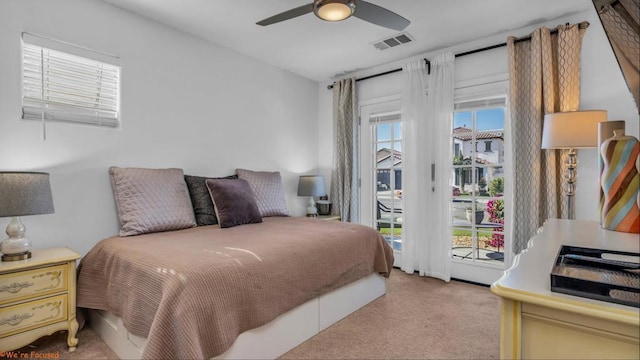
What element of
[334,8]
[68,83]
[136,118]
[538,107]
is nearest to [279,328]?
[334,8]

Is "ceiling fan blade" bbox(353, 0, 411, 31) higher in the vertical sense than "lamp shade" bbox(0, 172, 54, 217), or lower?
higher

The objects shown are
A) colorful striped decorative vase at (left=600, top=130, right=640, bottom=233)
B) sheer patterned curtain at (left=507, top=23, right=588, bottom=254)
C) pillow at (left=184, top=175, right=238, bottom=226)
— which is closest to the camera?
colorful striped decorative vase at (left=600, top=130, right=640, bottom=233)

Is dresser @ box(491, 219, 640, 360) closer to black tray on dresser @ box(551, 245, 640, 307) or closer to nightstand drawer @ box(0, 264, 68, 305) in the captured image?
black tray on dresser @ box(551, 245, 640, 307)

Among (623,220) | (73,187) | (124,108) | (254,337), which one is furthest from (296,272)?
(124,108)

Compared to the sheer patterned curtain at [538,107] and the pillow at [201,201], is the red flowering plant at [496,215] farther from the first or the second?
the pillow at [201,201]

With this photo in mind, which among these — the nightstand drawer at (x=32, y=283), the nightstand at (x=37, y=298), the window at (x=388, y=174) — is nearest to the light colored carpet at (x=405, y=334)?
the nightstand at (x=37, y=298)

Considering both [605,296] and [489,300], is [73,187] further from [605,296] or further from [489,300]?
[489,300]

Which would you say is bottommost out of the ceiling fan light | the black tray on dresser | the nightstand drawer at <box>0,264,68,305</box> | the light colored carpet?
the light colored carpet

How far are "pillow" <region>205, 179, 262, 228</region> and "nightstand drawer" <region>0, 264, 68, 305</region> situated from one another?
1085 mm

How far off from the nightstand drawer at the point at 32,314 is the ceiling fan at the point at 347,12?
2.22m

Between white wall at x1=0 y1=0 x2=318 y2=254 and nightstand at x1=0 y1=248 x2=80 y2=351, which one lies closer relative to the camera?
nightstand at x1=0 y1=248 x2=80 y2=351

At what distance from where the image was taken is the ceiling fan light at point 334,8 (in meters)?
1.91

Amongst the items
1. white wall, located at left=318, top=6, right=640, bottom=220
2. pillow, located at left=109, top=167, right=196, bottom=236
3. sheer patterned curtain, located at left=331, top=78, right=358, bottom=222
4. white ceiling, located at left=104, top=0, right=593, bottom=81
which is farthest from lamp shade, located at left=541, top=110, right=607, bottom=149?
pillow, located at left=109, top=167, right=196, bottom=236

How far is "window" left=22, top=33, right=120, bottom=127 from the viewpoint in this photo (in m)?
2.24
